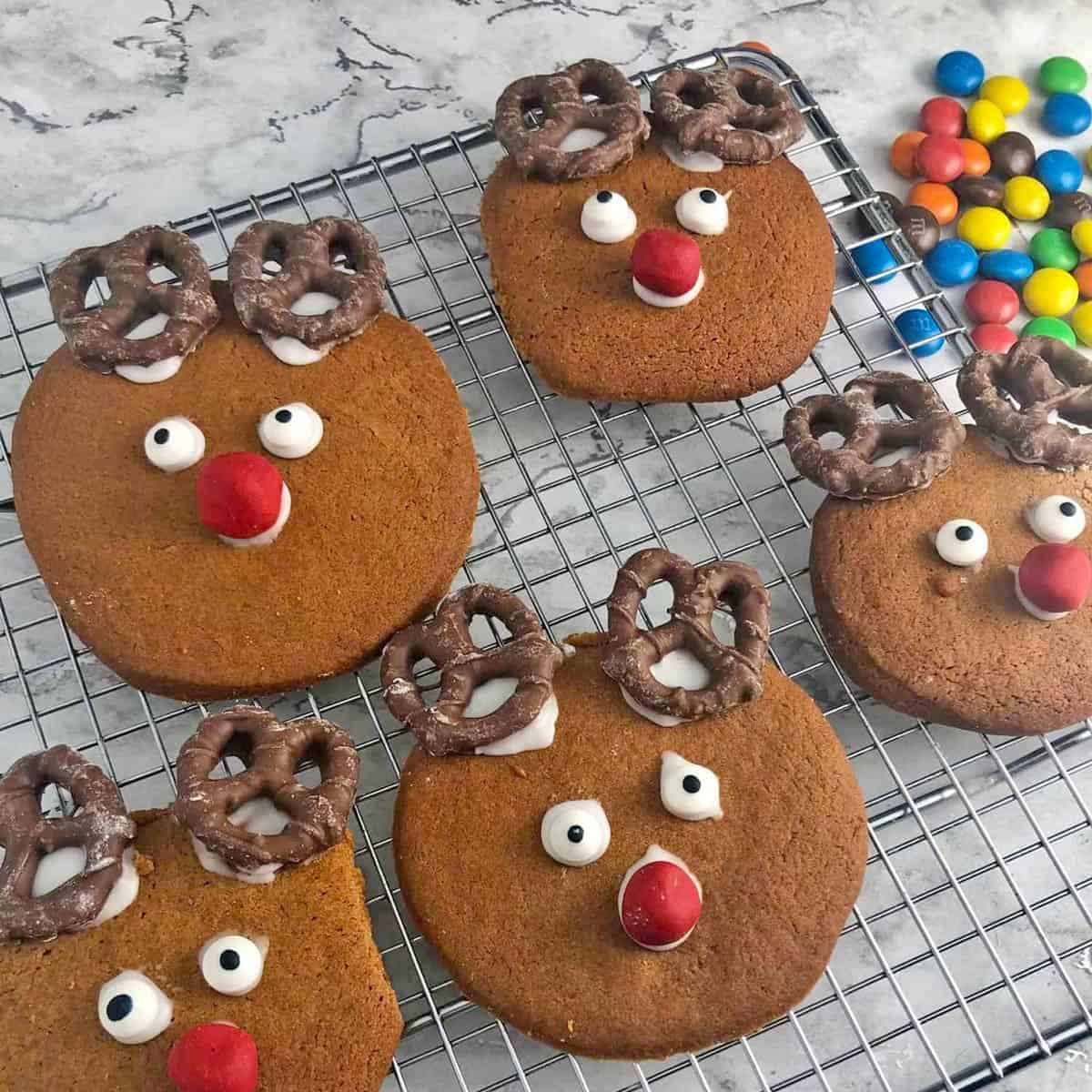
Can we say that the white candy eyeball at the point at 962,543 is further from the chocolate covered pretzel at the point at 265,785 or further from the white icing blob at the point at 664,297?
the chocolate covered pretzel at the point at 265,785

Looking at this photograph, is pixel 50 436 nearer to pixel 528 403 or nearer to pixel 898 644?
pixel 528 403

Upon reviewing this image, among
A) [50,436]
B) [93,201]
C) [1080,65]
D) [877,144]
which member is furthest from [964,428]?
[93,201]

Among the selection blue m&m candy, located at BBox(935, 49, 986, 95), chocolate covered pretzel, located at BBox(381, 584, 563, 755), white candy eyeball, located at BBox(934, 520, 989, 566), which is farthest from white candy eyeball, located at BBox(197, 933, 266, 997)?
blue m&m candy, located at BBox(935, 49, 986, 95)

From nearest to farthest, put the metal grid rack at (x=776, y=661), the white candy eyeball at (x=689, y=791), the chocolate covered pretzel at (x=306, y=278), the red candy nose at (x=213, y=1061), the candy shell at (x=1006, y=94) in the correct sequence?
the red candy nose at (x=213, y=1061)
the white candy eyeball at (x=689, y=791)
the metal grid rack at (x=776, y=661)
the chocolate covered pretzel at (x=306, y=278)
the candy shell at (x=1006, y=94)

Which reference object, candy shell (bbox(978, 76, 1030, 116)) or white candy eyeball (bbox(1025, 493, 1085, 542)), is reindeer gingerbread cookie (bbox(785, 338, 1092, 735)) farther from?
candy shell (bbox(978, 76, 1030, 116))

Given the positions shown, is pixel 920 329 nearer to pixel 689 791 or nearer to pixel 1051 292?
pixel 1051 292

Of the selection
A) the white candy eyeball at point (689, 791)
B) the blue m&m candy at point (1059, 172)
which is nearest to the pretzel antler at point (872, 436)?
the white candy eyeball at point (689, 791)

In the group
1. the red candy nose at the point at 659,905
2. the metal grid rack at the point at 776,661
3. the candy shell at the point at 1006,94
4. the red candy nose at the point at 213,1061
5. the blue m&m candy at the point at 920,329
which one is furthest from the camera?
the candy shell at the point at 1006,94
